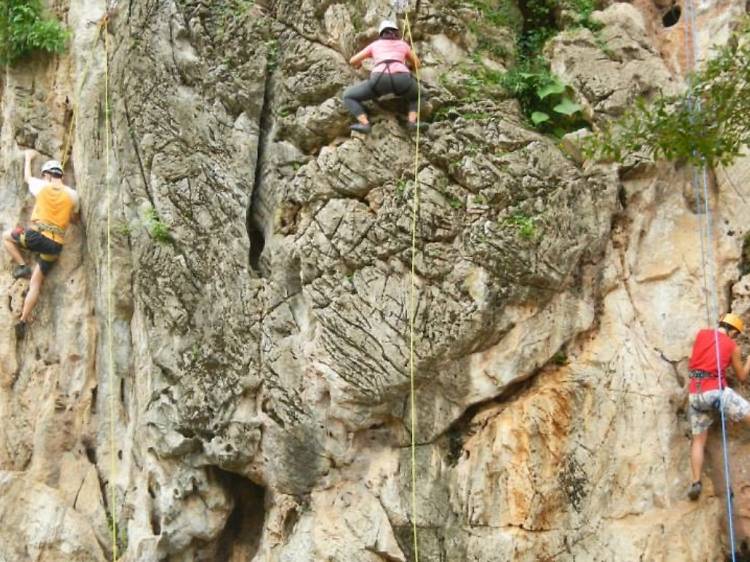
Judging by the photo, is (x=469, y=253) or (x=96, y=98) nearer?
(x=469, y=253)

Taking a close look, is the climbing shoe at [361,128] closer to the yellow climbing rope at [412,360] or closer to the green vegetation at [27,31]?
the yellow climbing rope at [412,360]

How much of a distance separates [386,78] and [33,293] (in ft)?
16.9

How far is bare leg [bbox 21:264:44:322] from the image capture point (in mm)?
9945

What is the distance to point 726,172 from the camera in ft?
27.0

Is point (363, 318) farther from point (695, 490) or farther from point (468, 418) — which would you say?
point (695, 490)

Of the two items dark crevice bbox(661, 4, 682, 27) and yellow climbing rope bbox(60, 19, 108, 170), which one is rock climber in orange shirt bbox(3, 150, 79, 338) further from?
dark crevice bbox(661, 4, 682, 27)

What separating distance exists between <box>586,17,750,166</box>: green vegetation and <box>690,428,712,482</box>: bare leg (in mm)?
2582

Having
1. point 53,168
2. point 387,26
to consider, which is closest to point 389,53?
point 387,26

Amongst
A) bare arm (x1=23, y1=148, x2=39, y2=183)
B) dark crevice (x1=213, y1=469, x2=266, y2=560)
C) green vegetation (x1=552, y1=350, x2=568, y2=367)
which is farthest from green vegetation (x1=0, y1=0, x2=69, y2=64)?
green vegetation (x1=552, y1=350, x2=568, y2=367)

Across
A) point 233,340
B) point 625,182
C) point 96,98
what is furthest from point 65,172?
point 625,182

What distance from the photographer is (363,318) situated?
8.07m

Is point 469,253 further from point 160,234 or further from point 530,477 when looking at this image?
point 160,234

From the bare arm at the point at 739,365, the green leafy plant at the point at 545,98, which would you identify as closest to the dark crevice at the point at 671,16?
the green leafy plant at the point at 545,98

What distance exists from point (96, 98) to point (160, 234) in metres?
2.27
